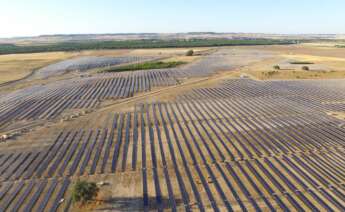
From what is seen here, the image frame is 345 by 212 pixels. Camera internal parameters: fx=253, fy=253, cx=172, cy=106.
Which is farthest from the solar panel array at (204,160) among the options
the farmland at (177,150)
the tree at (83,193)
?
the tree at (83,193)

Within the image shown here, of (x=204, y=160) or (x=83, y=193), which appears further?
(x=204, y=160)

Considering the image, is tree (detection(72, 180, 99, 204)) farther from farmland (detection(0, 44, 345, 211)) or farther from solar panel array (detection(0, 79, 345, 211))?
solar panel array (detection(0, 79, 345, 211))

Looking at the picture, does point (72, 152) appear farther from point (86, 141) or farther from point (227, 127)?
point (227, 127)

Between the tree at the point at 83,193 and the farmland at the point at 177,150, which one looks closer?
the tree at the point at 83,193

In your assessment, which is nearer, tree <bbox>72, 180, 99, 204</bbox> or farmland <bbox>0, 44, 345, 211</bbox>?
tree <bbox>72, 180, 99, 204</bbox>

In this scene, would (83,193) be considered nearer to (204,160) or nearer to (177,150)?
(177,150)

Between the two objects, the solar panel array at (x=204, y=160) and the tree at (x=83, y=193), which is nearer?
the tree at (x=83, y=193)

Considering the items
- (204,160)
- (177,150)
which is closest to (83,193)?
(177,150)

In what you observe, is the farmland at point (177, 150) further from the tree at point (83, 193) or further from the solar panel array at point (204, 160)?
the tree at point (83, 193)

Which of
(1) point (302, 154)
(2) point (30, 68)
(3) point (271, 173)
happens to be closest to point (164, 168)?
(3) point (271, 173)

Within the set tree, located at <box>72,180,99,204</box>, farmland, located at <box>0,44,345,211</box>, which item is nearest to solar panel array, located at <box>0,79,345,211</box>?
farmland, located at <box>0,44,345,211</box>
